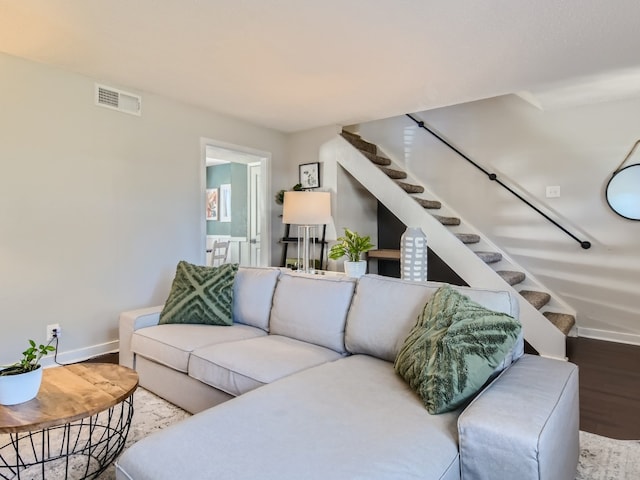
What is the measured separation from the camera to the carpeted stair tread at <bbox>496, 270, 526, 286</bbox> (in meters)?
3.76

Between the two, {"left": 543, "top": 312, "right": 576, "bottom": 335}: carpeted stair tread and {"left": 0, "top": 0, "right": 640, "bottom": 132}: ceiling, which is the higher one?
{"left": 0, "top": 0, "right": 640, "bottom": 132}: ceiling

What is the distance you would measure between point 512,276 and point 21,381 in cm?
401

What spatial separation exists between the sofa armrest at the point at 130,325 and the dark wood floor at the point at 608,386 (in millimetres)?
2723

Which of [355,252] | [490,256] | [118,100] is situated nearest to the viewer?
[118,100]

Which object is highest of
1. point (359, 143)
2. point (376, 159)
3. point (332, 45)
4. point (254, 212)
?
point (332, 45)

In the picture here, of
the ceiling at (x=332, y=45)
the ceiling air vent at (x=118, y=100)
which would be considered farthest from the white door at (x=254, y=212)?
the ceiling air vent at (x=118, y=100)

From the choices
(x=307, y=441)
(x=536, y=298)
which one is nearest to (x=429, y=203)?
(x=536, y=298)

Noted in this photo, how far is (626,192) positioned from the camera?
3.56 metres

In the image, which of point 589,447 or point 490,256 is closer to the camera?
point 589,447

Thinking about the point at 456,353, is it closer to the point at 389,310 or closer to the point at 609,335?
the point at 389,310

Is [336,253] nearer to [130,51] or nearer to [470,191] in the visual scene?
[470,191]

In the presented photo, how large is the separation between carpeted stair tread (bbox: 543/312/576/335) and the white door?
136 inches

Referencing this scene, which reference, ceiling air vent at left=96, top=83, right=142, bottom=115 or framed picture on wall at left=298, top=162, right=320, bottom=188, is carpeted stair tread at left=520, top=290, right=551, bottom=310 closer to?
framed picture on wall at left=298, top=162, right=320, bottom=188

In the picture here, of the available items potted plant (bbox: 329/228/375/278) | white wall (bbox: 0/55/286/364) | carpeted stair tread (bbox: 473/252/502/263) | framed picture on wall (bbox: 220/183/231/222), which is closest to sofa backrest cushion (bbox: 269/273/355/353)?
potted plant (bbox: 329/228/375/278)
